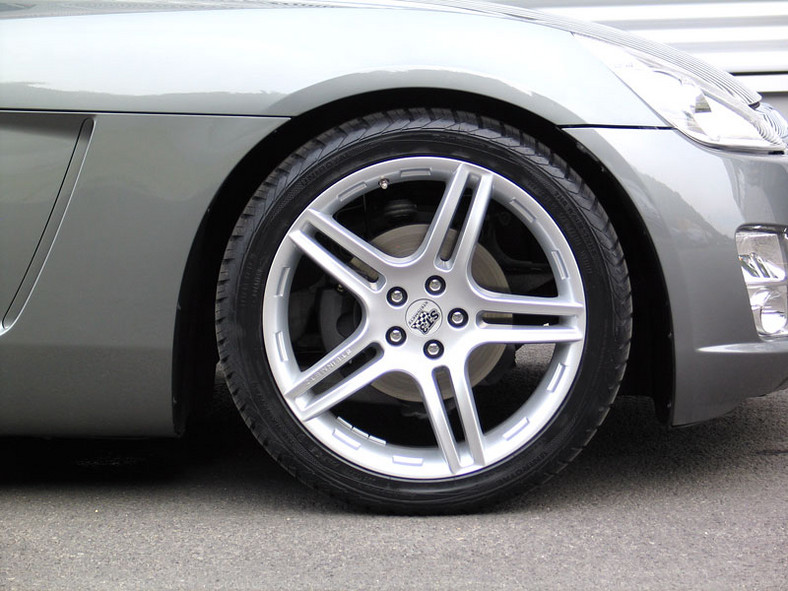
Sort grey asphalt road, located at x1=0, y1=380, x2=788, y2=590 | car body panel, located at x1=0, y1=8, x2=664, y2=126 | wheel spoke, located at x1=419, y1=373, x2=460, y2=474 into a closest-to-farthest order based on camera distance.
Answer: grey asphalt road, located at x1=0, y1=380, x2=788, y2=590
car body panel, located at x1=0, y1=8, x2=664, y2=126
wheel spoke, located at x1=419, y1=373, x2=460, y2=474

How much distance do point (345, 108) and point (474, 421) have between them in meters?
0.70

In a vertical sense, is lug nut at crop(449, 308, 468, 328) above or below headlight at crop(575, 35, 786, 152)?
below

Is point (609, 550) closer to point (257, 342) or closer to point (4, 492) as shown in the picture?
point (257, 342)

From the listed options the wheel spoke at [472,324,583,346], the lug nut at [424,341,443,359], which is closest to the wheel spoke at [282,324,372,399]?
the lug nut at [424,341,443,359]

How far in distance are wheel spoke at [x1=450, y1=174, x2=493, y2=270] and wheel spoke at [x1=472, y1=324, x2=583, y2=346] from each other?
0.50 feet

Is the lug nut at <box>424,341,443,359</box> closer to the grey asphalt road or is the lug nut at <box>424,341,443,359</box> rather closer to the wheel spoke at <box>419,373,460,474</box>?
the wheel spoke at <box>419,373,460,474</box>

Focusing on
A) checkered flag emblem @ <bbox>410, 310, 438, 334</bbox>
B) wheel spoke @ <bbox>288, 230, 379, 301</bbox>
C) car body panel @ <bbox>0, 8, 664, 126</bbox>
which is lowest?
checkered flag emblem @ <bbox>410, 310, 438, 334</bbox>

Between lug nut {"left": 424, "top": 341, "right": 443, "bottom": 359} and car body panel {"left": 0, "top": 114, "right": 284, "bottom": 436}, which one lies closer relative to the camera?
car body panel {"left": 0, "top": 114, "right": 284, "bottom": 436}

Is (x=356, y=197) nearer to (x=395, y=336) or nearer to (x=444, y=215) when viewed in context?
(x=444, y=215)

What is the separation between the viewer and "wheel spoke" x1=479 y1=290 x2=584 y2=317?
A: 81.0 inches

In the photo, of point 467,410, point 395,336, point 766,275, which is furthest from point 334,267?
point 766,275

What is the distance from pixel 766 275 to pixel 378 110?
876mm

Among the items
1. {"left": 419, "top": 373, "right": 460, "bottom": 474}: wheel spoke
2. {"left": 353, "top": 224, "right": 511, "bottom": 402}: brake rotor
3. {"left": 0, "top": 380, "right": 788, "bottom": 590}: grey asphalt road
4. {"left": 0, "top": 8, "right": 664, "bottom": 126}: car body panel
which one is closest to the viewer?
{"left": 0, "top": 380, "right": 788, "bottom": 590}: grey asphalt road

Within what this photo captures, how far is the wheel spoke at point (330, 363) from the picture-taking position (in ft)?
6.82
